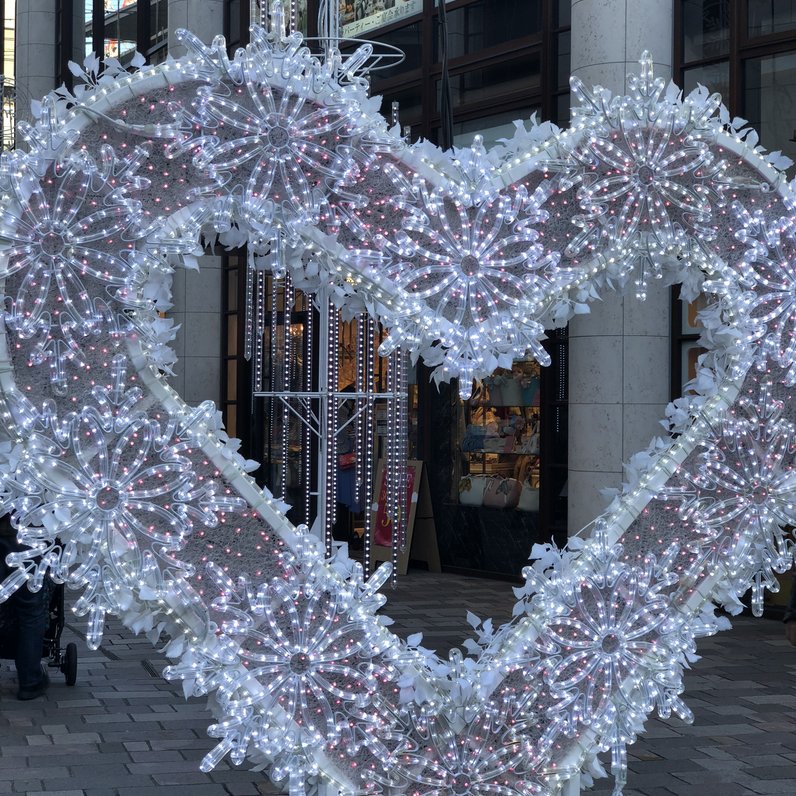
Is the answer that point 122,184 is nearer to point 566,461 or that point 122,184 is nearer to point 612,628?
point 612,628

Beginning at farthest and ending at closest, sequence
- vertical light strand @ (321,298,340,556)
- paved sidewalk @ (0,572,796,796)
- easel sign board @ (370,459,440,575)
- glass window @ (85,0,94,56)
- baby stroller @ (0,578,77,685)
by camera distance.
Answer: glass window @ (85,0,94,56) → easel sign board @ (370,459,440,575) → vertical light strand @ (321,298,340,556) → baby stroller @ (0,578,77,685) → paved sidewalk @ (0,572,796,796)

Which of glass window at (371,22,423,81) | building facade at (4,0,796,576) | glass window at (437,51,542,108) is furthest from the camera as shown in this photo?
glass window at (371,22,423,81)

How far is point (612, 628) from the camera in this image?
4406 millimetres

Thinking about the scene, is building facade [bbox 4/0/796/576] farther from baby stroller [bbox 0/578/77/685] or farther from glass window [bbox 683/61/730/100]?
baby stroller [bbox 0/578/77/685]

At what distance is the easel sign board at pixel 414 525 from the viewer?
11938mm

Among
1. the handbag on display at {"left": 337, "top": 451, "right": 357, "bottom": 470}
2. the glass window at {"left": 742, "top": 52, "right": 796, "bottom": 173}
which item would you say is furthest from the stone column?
the glass window at {"left": 742, "top": 52, "right": 796, "bottom": 173}

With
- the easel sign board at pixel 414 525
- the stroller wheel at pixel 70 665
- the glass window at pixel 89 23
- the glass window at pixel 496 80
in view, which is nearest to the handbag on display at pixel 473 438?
the easel sign board at pixel 414 525

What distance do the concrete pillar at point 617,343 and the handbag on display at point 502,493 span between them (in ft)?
5.66

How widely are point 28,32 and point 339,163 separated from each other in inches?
725

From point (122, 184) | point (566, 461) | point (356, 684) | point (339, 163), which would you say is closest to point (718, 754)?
point (356, 684)

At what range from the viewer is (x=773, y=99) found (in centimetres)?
952

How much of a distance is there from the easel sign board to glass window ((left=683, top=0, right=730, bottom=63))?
437 centimetres

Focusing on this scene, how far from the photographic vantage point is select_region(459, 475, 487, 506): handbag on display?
462 inches

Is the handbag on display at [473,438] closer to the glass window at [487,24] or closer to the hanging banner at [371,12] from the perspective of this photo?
the glass window at [487,24]
